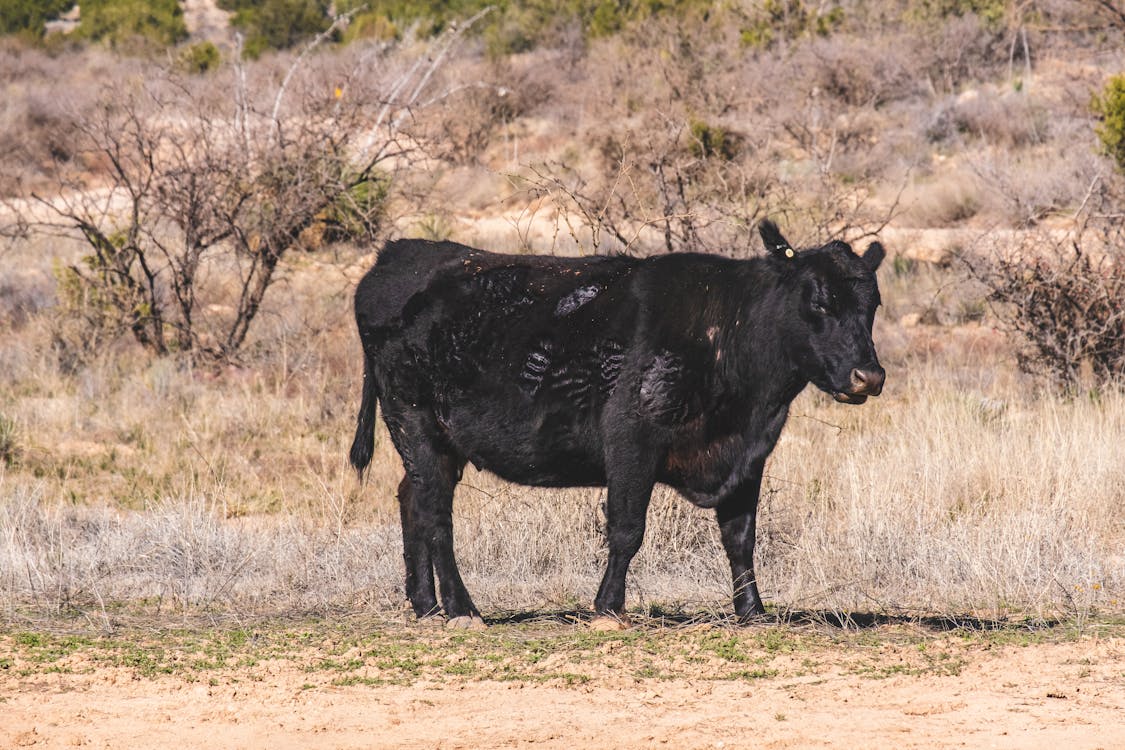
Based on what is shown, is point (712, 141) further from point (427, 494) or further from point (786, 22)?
point (427, 494)

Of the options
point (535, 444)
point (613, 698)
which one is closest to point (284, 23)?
point (535, 444)

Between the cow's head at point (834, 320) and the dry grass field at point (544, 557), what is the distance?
1.22 m

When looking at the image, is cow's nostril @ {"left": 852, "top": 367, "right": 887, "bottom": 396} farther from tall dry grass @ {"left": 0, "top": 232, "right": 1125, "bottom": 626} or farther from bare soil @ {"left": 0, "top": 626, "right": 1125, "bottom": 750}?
tall dry grass @ {"left": 0, "top": 232, "right": 1125, "bottom": 626}

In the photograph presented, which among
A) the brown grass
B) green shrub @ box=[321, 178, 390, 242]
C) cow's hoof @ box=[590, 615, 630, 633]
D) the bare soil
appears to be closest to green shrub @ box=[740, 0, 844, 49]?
the brown grass

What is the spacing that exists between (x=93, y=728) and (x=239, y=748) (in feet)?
2.19

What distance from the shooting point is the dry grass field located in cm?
549

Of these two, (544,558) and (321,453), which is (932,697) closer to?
(544,558)

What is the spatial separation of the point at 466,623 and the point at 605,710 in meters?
1.87

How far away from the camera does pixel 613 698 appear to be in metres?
5.59

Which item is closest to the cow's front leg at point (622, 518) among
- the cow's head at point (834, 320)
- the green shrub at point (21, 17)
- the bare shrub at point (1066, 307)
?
the cow's head at point (834, 320)

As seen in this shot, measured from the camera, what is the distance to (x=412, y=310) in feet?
25.0

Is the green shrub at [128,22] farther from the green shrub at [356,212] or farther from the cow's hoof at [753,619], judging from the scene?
the cow's hoof at [753,619]

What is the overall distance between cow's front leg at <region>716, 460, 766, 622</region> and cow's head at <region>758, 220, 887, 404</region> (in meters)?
0.72

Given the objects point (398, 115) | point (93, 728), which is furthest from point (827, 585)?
point (398, 115)
